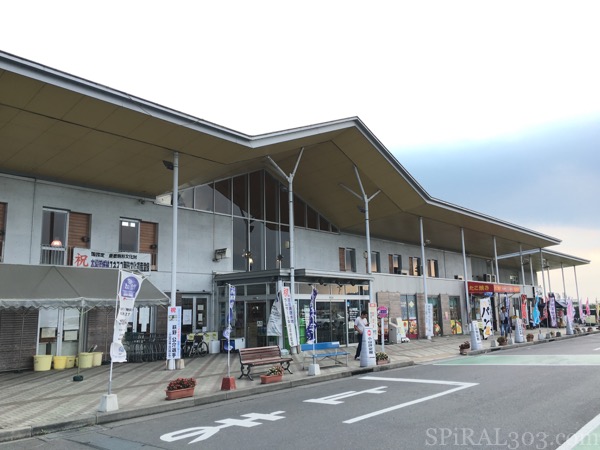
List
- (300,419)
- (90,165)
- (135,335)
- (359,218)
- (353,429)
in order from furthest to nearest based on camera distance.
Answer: (359,218) < (135,335) < (90,165) < (300,419) < (353,429)

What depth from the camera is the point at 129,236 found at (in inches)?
735

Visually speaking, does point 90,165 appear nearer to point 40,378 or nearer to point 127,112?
point 127,112

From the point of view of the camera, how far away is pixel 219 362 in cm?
1677

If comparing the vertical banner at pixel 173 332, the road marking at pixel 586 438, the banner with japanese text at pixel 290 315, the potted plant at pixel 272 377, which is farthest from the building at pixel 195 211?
the road marking at pixel 586 438

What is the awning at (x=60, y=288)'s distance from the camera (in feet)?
44.3

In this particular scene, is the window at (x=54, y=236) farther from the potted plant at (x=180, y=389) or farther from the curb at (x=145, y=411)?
the curb at (x=145, y=411)

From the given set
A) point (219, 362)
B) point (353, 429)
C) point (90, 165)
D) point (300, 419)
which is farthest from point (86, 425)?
point (90, 165)

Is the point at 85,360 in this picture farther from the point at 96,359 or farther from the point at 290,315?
the point at 290,315

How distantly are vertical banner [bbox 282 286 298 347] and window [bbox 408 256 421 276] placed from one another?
631 inches

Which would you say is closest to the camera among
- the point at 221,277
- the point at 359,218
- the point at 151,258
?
the point at 151,258

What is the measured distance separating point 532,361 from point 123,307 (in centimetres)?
1276

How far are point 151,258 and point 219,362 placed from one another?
519cm

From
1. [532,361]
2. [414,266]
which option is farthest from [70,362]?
[414,266]

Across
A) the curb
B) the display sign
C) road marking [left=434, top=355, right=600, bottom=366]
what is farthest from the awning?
road marking [left=434, top=355, right=600, bottom=366]
